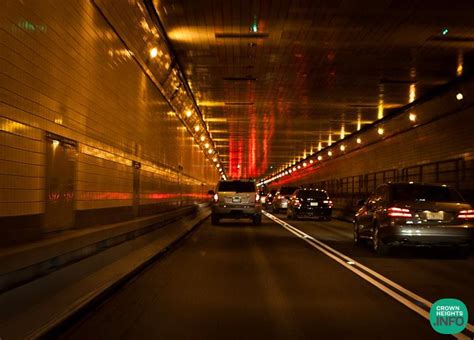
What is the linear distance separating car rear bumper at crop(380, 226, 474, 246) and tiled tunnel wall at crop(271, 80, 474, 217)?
7892 mm

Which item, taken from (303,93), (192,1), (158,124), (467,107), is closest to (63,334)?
(192,1)

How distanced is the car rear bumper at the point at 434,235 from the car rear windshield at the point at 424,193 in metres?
0.70

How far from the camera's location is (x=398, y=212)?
12.9 meters

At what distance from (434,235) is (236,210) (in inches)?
560

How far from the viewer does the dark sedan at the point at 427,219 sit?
12.6 meters

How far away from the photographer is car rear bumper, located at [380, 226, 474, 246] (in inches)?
495

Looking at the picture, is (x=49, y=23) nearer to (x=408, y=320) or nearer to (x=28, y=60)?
(x=28, y=60)

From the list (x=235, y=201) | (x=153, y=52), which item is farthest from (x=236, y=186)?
(x=153, y=52)

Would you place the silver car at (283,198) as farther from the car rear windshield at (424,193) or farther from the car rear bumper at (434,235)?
the car rear bumper at (434,235)

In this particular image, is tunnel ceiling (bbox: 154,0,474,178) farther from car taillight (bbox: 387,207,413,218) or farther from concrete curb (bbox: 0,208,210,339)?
concrete curb (bbox: 0,208,210,339)

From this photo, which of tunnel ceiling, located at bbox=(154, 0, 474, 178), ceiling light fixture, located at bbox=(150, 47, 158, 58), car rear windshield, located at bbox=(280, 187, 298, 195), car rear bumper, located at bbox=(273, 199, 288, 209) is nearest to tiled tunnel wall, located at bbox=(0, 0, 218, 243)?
ceiling light fixture, located at bbox=(150, 47, 158, 58)

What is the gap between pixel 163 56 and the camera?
60.3 ft

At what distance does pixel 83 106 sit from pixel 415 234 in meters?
7.54

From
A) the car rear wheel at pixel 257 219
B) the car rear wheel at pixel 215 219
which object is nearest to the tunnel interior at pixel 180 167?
the car rear wheel at pixel 215 219
